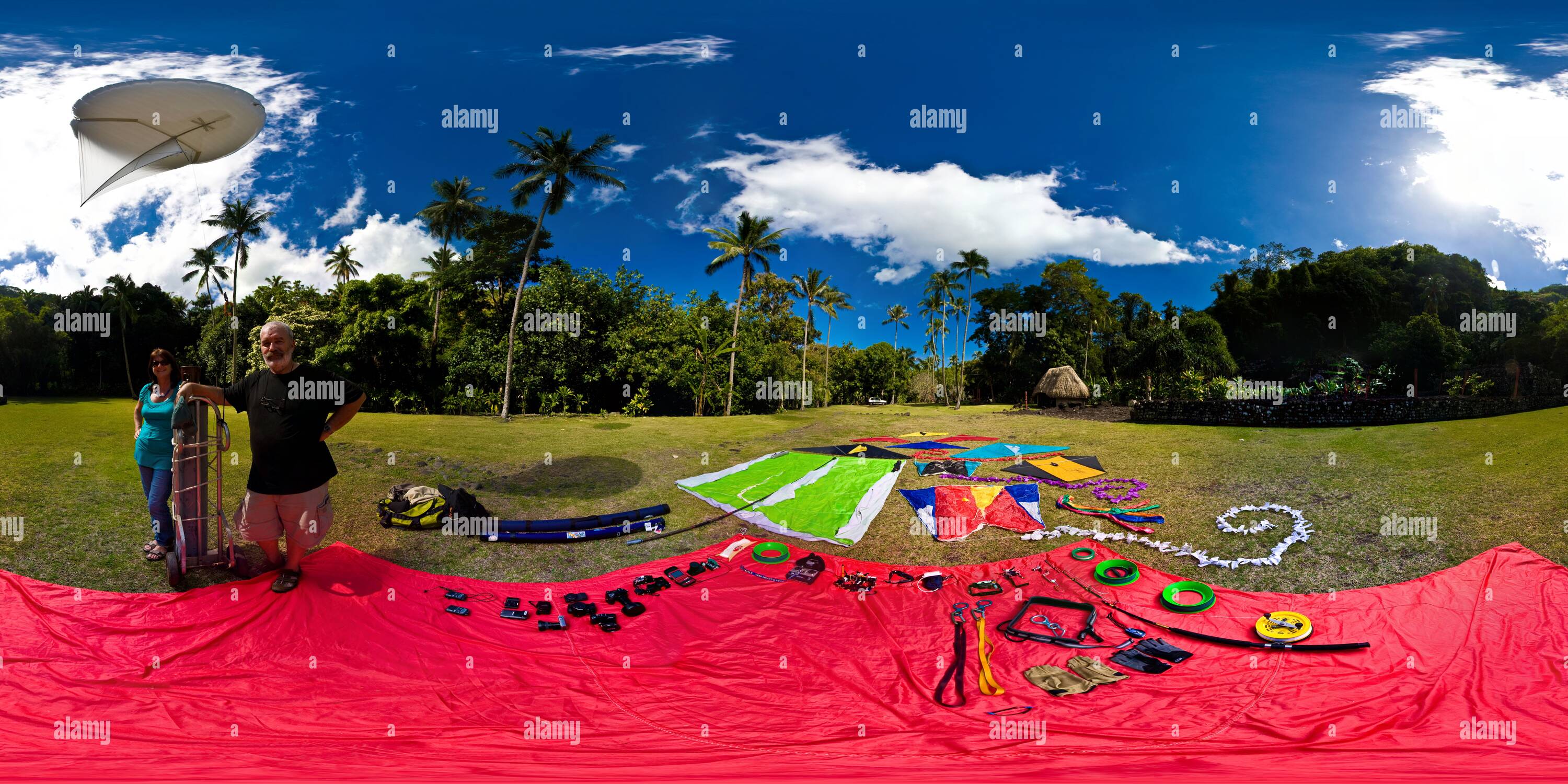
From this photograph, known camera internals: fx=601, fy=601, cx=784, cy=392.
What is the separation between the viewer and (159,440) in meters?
4.61

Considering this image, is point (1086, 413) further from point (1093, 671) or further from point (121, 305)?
point (121, 305)

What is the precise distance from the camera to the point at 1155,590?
515cm

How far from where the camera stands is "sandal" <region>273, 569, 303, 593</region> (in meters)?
4.28

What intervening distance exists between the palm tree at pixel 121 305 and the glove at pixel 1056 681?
11779 mm

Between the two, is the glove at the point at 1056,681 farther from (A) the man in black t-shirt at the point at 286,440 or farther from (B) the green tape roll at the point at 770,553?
(A) the man in black t-shirt at the point at 286,440

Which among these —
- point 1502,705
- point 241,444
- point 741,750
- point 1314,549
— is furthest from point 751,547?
point 241,444

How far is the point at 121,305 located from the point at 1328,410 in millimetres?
23195

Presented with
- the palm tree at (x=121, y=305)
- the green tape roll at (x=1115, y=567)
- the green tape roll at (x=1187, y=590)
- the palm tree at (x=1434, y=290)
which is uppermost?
the palm tree at (x=1434, y=290)

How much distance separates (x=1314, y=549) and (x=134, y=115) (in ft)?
41.5

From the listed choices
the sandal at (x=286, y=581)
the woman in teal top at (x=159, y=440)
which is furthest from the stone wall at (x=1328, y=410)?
the woman in teal top at (x=159, y=440)

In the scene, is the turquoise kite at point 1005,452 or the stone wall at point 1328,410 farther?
the turquoise kite at point 1005,452

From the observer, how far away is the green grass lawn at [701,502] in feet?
18.2

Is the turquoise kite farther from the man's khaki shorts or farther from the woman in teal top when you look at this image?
the woman in teal top

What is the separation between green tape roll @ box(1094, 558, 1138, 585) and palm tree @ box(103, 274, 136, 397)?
40.7ft
